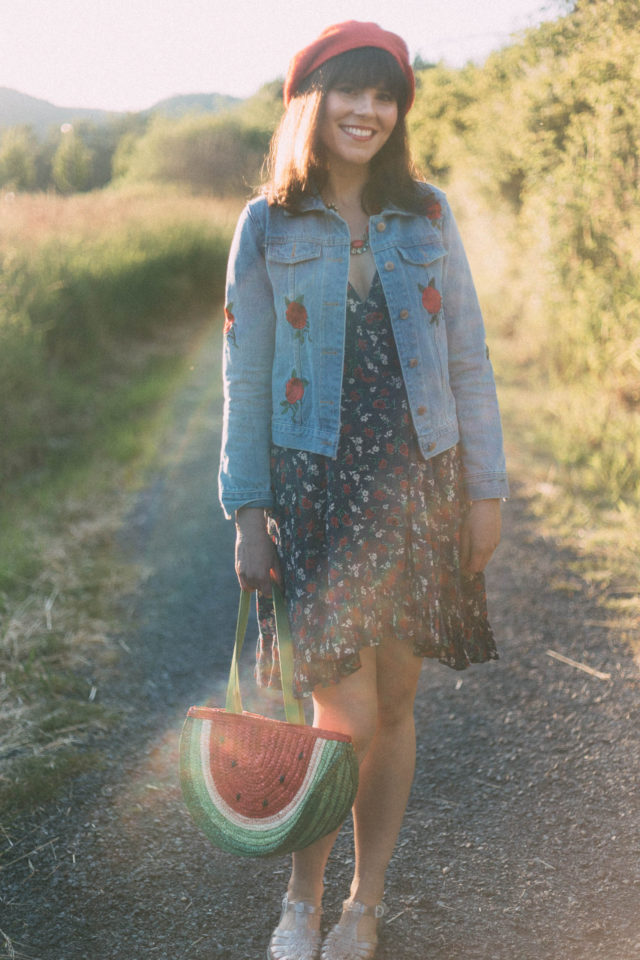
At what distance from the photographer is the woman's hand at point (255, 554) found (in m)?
1.73

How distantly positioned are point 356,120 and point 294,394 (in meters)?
0.57

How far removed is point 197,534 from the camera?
4.71 metres

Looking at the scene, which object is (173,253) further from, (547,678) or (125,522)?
(547,678)

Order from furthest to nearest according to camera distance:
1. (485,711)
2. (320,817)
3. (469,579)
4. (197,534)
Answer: (197,534), (485,711), (469,579), (320,817)

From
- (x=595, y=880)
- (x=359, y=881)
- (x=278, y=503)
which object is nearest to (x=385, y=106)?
(x=278, y=503)

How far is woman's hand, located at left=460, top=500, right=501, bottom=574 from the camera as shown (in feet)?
5.90

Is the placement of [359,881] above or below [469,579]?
below

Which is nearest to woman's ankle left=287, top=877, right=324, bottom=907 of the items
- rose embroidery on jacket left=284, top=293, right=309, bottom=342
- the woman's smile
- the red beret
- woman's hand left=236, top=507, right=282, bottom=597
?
woman's hand left=236, top=507, right=282, bottom=597

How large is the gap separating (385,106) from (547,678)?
2064mm

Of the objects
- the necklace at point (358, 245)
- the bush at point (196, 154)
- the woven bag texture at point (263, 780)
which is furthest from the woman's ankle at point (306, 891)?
the bush at point (196, 154)

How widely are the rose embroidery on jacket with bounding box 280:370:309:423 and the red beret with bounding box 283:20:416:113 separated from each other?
24.1 inches

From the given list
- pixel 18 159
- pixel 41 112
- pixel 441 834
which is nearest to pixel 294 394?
pixel 441 834

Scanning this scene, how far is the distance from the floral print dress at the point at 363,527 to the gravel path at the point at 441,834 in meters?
0.71

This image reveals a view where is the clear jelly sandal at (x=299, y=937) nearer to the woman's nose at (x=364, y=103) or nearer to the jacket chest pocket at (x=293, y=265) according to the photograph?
the jacket chest pocket at (x=293, y=265)
